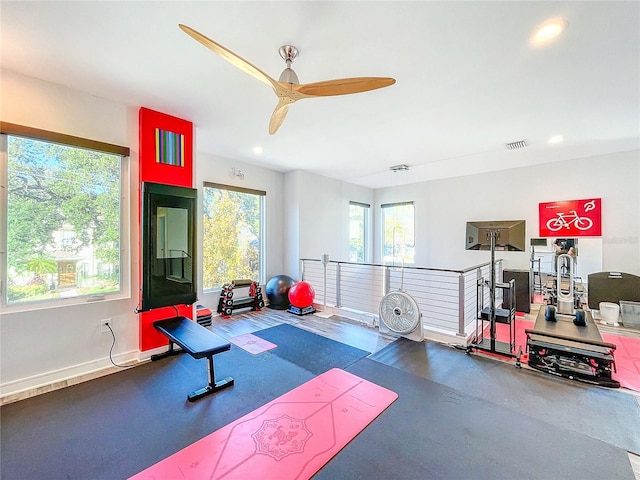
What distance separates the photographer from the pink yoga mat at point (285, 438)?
170cm

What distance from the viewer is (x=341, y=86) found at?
2010 millimetres

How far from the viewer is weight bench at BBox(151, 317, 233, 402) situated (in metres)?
2.43

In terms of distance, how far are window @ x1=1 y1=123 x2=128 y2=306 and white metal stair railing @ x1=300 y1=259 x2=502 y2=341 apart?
135 inches

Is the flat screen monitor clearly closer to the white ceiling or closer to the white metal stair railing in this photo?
the white metal stair railing

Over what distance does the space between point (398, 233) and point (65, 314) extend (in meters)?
7.00

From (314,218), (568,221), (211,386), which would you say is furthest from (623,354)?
(314,218)

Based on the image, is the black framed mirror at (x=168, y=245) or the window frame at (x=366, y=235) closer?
the black framed mirror at (x=168, y=245)

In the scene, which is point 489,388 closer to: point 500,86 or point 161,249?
point 500,86

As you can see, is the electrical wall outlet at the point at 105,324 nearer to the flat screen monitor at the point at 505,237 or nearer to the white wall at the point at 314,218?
the white wall at the point at 314,218

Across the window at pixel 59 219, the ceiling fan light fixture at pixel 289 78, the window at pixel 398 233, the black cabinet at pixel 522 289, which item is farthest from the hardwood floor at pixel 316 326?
the ceiling fan light fixture at pixel 289 78

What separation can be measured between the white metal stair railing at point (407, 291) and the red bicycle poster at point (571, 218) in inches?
46.9

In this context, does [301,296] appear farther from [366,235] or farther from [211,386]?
[366,235]

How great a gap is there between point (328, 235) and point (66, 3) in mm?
5424

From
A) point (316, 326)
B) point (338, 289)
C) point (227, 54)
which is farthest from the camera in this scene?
point (338, 289)
